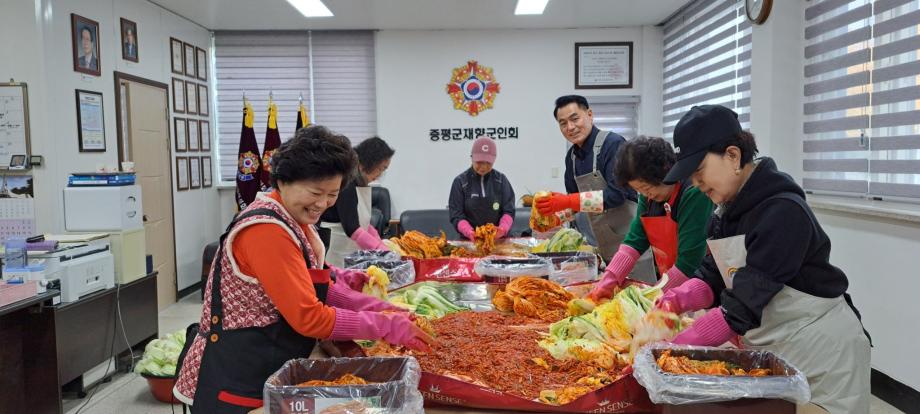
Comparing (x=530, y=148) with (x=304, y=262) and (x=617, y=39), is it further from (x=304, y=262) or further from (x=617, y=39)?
(x=304, y=262)

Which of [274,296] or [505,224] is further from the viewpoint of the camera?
[505,224]

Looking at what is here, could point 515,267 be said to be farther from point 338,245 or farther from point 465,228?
point 465,228

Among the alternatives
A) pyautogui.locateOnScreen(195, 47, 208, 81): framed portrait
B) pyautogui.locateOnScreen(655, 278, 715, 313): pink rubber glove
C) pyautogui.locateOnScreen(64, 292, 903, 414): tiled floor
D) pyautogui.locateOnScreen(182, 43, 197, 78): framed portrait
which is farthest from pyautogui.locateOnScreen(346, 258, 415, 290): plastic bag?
pyautogui.locateOnScreen(195, 47, 208, 81): framed portrait

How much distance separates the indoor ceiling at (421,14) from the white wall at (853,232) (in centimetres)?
A: 205

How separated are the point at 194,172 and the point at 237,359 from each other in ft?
20.8

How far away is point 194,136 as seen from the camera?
7.54m

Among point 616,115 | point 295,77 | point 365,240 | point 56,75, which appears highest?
point 295,77

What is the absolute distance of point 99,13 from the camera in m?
5.59

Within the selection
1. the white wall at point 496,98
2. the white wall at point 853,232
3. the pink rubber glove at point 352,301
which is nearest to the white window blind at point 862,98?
the white wall at point 853,232

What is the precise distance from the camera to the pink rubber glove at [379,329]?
177cm

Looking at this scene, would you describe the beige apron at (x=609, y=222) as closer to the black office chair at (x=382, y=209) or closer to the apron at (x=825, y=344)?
the apron at (x=825, y=344)

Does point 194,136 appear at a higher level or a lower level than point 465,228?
higher

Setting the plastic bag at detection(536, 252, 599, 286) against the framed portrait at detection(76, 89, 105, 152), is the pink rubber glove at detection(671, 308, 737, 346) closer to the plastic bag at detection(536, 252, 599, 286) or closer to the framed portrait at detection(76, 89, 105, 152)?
the plastic bag at detection(536, 252, 599, 286)

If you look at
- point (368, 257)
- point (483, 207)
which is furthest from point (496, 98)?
point (368, 257)
